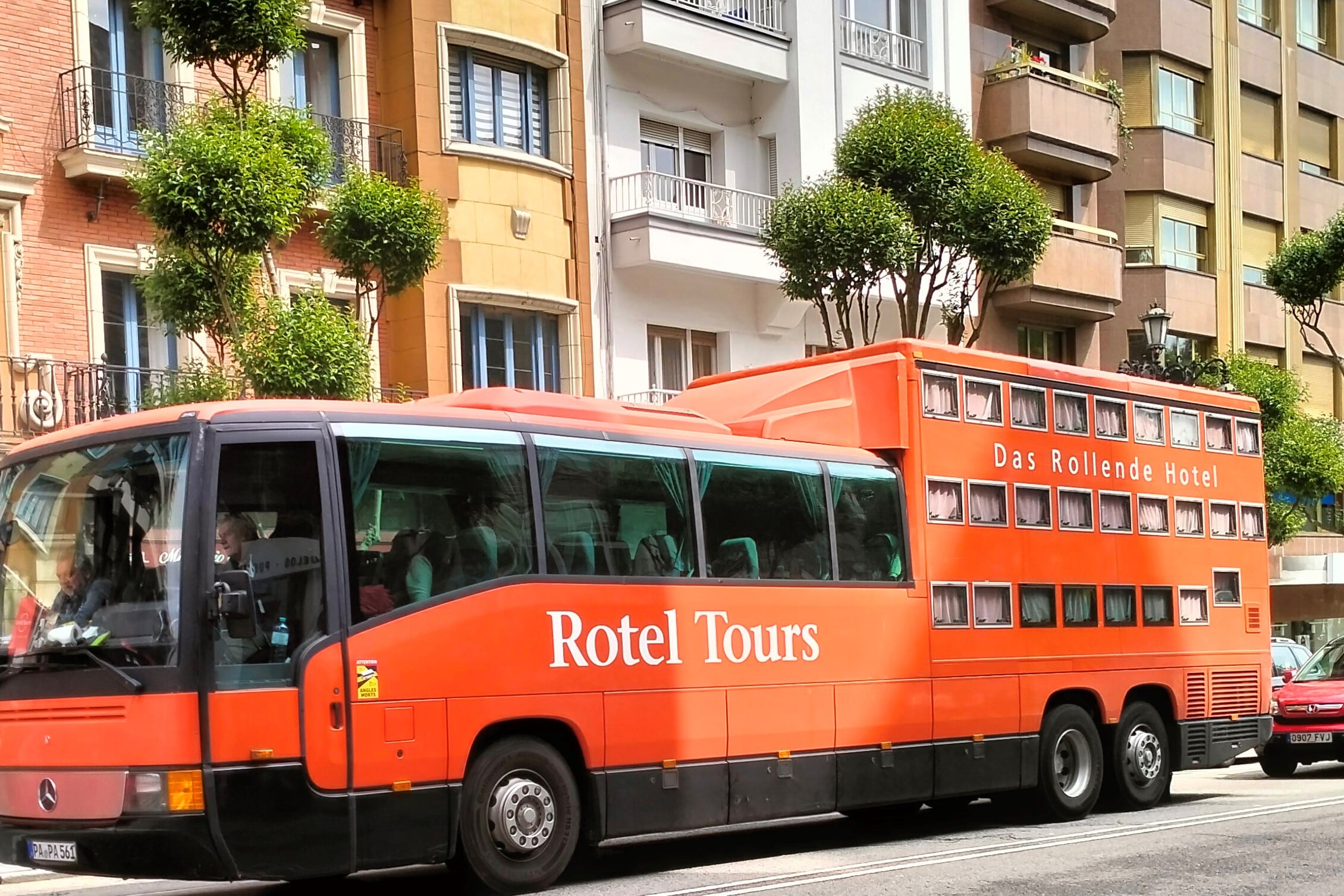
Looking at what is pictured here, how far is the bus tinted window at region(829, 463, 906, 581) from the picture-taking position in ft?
41.7

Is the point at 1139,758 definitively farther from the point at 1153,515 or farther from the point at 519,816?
the point at 519,816

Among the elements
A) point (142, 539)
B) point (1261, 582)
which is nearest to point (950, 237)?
point (1261, 582)

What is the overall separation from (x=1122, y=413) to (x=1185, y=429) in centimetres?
107

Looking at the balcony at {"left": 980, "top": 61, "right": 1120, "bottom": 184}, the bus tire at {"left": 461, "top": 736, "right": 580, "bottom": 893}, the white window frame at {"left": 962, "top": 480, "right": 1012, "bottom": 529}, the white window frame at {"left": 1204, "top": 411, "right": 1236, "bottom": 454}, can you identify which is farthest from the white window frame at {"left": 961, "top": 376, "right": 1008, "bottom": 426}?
the balcony at {"left": 980, "top": 61, "right": 1120, "bottom": 184}

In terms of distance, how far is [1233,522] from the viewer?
54.9 feet

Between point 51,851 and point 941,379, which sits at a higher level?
point 941,379

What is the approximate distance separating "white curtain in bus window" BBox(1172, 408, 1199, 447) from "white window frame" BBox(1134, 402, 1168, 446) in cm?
14

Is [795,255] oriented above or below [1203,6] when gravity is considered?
below

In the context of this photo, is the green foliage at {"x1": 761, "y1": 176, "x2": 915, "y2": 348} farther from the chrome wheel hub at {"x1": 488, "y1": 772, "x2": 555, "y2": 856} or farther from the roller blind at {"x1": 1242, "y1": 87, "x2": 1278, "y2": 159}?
the roller blind at {"x1": 1242, "y1": 87, "x2": 1278, "y2": 159}

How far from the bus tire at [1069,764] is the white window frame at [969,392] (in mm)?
2512

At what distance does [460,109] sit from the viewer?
23453 mm

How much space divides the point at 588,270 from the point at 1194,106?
19442 mm

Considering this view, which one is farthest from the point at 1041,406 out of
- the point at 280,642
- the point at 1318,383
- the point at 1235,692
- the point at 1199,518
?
the point at 1318,383

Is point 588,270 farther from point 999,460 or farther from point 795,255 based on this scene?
point 999,460
